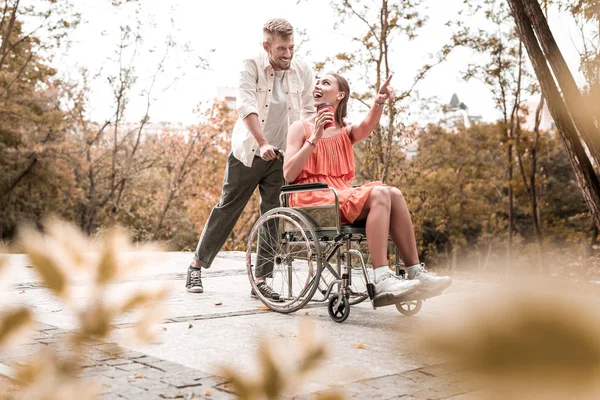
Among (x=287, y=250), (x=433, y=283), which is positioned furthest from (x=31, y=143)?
(x=433, y=283)

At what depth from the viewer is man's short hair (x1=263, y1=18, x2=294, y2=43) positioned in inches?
165

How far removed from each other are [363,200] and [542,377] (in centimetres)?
325

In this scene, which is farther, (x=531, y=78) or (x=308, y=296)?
(x=531, y=78)

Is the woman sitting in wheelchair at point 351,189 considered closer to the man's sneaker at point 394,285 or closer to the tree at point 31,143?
the man's sneaker at point 394,285

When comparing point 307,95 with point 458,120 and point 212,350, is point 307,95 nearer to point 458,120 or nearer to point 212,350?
point 212,350

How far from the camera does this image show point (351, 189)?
3713 mm

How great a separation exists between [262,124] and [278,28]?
0.57m

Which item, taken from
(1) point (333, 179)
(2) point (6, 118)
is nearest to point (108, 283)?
(1) point (333, 179)

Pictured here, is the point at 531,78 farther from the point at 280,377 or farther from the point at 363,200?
the point at 280,377

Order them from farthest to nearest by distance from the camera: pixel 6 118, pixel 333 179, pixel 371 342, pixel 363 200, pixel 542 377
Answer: pixel 6 118, pixel 333 179, pixel 363 200, pixel 371 342, pixel 542 377

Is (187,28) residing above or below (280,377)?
above

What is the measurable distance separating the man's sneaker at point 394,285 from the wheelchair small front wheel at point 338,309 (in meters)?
0.20

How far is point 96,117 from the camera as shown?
19.6 metres

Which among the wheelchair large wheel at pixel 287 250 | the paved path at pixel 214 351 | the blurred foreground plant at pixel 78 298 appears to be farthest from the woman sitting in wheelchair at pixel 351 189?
the blurred foreground plant at pixel 78 298
